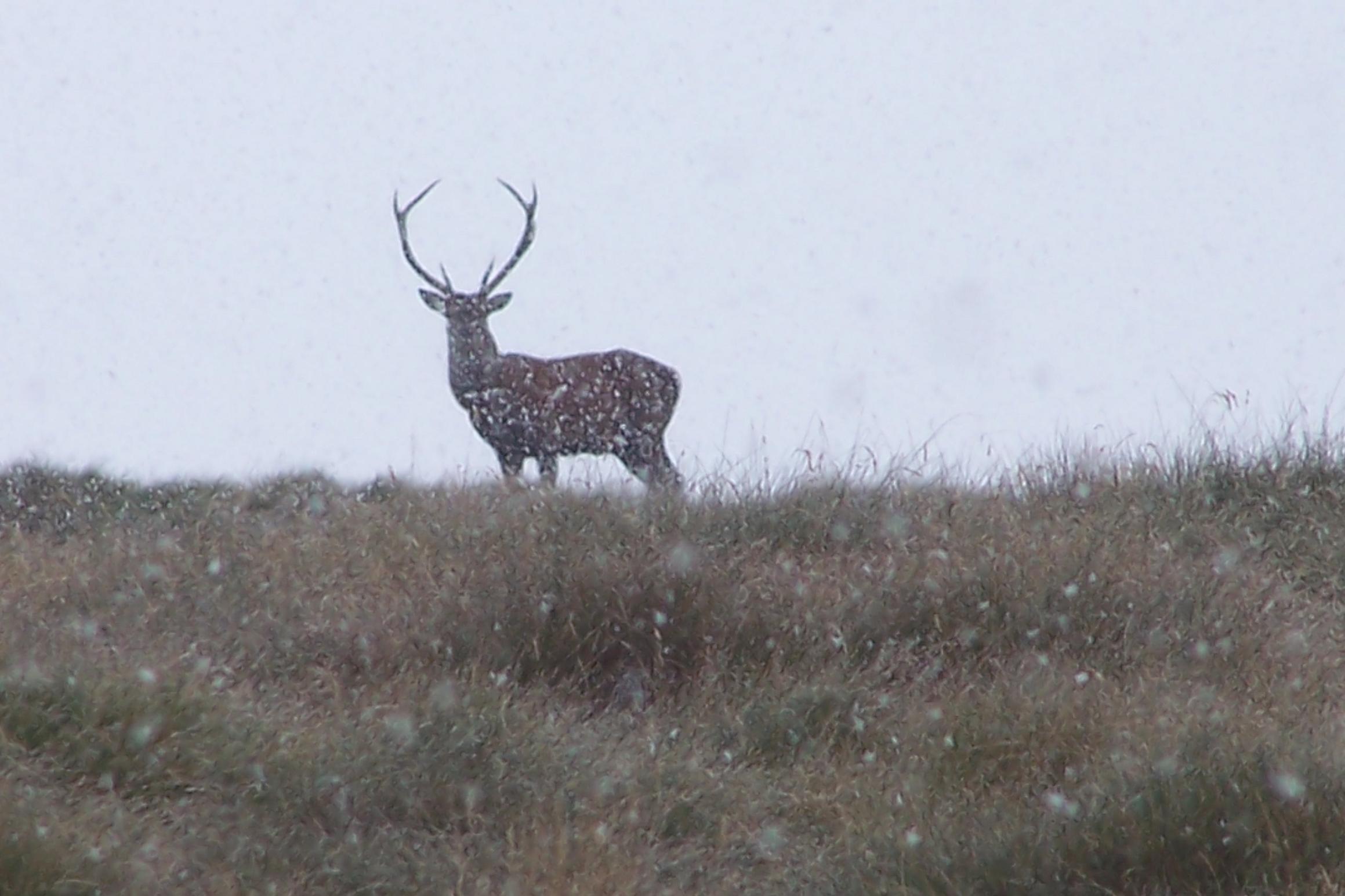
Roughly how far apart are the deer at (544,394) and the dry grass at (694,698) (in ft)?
9.80

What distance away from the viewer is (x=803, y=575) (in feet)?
20.5

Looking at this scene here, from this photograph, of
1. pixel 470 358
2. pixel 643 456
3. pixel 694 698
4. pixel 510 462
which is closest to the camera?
pixel 694 698

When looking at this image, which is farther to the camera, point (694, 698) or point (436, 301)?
point (436, 301)

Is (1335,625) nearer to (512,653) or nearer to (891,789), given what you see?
(891,789)

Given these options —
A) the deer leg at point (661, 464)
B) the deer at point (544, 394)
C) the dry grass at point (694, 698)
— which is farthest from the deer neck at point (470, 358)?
the dry grass at point (694, 698)

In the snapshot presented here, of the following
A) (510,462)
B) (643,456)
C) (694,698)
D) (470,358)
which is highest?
(470,358)

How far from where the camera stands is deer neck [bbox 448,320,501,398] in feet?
35.3

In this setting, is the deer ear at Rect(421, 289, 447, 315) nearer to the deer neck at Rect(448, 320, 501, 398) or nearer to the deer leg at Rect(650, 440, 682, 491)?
the deer neck at Rect(448, 320, 501, 398)

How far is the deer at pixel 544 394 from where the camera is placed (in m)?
10.6

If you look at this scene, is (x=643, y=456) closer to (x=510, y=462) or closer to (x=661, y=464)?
(x=661, y=464)

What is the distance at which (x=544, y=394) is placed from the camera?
10.7 m

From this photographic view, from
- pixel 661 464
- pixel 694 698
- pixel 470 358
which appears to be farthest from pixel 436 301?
pixel 694 698

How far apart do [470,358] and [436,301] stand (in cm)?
49

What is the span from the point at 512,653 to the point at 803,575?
1.31 meters
